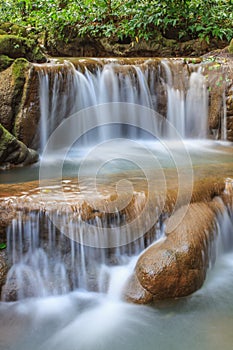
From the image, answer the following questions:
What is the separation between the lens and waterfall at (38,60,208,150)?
7.06 meters

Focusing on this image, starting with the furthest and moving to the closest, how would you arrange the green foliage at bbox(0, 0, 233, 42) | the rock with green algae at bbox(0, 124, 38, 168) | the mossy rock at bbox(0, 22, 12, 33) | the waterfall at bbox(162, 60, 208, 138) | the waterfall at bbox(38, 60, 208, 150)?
the green foliage at bbox(0, 0, 233, 42) < the mossy rock at bbox(0, 22, 12, 33) < the waterfall at bbox(162, 60, 208, 138) < the waterfall at bbox(38, 60, 208, 150) < the rock with green algae at bbox(0, 124, 38, 168)

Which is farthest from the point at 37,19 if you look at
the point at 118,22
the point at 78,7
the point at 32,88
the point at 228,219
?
the point at 228,219

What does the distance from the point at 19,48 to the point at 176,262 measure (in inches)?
235

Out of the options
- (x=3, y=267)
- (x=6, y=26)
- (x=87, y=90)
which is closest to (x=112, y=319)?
(x=3, y=267)

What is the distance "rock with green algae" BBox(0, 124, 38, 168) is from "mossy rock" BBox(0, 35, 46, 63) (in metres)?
2.34

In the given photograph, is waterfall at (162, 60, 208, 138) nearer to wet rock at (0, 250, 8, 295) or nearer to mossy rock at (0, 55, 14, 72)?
mossy rock at (0, 55, 14, 72)

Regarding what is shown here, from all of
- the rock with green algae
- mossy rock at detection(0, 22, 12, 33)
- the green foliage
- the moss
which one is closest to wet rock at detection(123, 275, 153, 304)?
the rock with green algae

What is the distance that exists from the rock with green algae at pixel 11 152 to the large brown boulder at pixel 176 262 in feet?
10.3

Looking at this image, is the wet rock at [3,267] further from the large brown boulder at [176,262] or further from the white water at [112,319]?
the large brown boulder at [176,262]

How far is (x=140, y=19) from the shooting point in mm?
10461

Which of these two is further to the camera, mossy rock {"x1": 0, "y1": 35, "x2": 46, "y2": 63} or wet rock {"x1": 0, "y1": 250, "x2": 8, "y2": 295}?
mossy rock {"x1": 0, "y1": 35, "x2": 46, "y2": 63}

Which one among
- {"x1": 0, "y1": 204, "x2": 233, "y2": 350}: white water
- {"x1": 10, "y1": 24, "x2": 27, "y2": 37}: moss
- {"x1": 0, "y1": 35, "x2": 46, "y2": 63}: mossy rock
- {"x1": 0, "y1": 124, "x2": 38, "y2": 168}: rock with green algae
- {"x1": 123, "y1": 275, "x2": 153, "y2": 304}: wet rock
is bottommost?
{"x1": 0, "y1": 204, "x2": 233, "y2": 350}: white water

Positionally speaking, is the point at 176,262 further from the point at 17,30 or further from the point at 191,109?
the point at 17,30

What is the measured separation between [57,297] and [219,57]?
7.68 m
